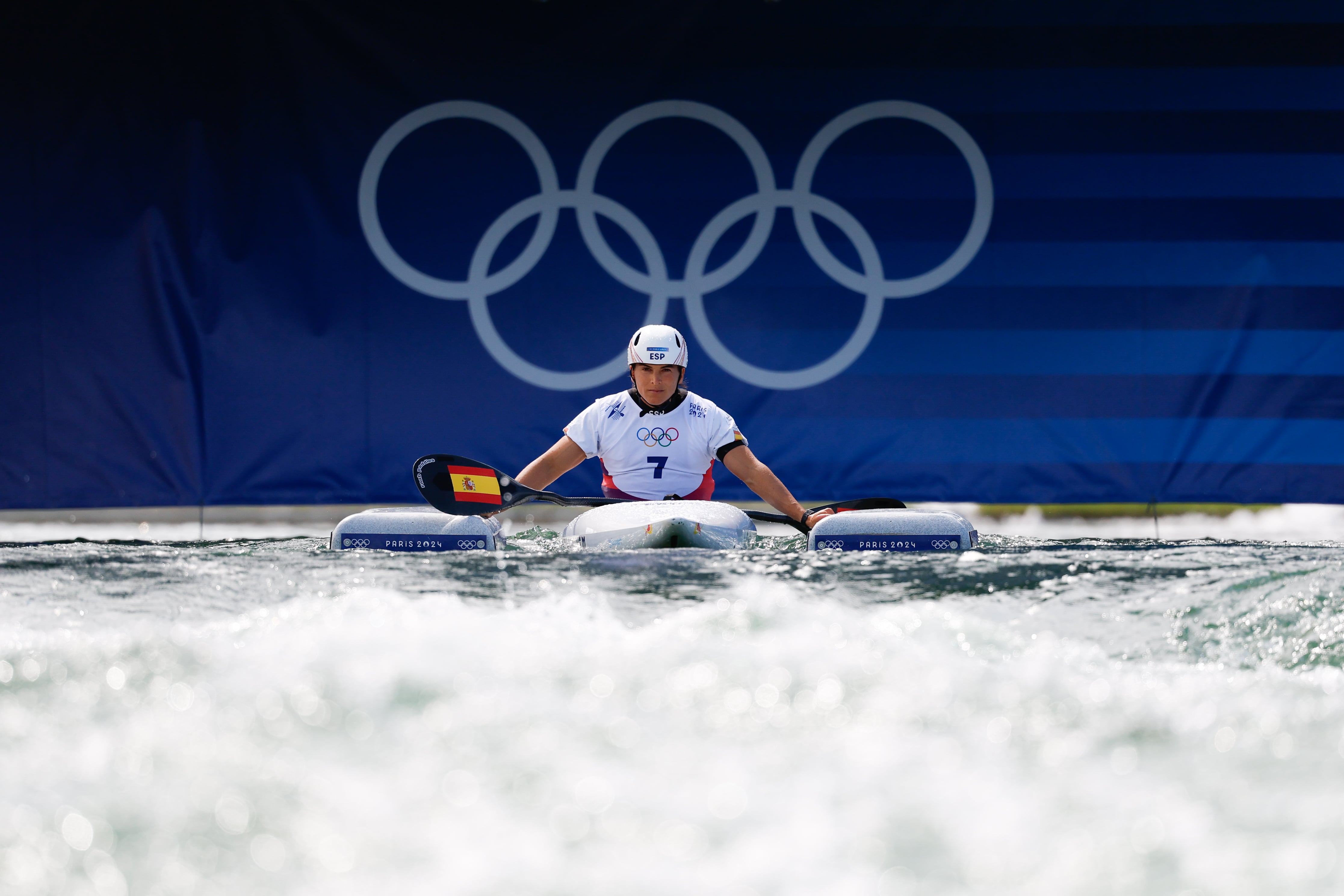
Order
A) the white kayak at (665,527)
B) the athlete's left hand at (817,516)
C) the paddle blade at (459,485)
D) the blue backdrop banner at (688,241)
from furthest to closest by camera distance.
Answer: the blue backdrop banner at (688,241), the athlete's left hand at (817,516), the paddle blade at (459,485), the white kayak at (665,527)

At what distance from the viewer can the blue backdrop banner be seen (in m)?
6.93

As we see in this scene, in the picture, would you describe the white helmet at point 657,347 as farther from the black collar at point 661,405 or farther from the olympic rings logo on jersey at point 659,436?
the olympic rings logo on jersey at point 659,436

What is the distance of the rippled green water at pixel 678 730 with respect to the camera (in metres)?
1.83

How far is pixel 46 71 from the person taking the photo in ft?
22.7

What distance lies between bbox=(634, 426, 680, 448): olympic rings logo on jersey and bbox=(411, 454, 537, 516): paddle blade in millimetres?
813

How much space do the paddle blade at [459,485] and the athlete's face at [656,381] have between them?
0.88 m

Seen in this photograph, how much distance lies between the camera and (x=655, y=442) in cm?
516

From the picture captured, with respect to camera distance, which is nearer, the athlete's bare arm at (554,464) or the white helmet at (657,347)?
the white helmet at (657,347)

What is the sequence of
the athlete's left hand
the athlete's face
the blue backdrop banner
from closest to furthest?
the athlete's left hand, the athlete's face, the blue backdrop banner

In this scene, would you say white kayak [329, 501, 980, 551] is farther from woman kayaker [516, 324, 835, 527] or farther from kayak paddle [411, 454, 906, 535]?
woman kayaker [516, 324, 835, 527]

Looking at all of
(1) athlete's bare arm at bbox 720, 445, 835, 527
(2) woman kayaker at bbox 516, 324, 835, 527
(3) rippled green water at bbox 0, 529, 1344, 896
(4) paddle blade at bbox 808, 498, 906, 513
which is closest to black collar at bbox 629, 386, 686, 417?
(2) woman kayaker at bbox 516, 324, 835, 527

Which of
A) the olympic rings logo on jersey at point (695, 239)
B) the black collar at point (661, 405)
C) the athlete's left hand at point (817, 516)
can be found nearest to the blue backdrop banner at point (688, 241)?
the olympic rings logo on jersey at point (695, 239)

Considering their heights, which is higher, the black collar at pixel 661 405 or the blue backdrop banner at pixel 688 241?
the blue backdrop banner at pixel 688 241

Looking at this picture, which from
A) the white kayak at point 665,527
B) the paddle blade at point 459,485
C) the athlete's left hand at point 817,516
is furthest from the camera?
the athlete's left hand at point 817,516
